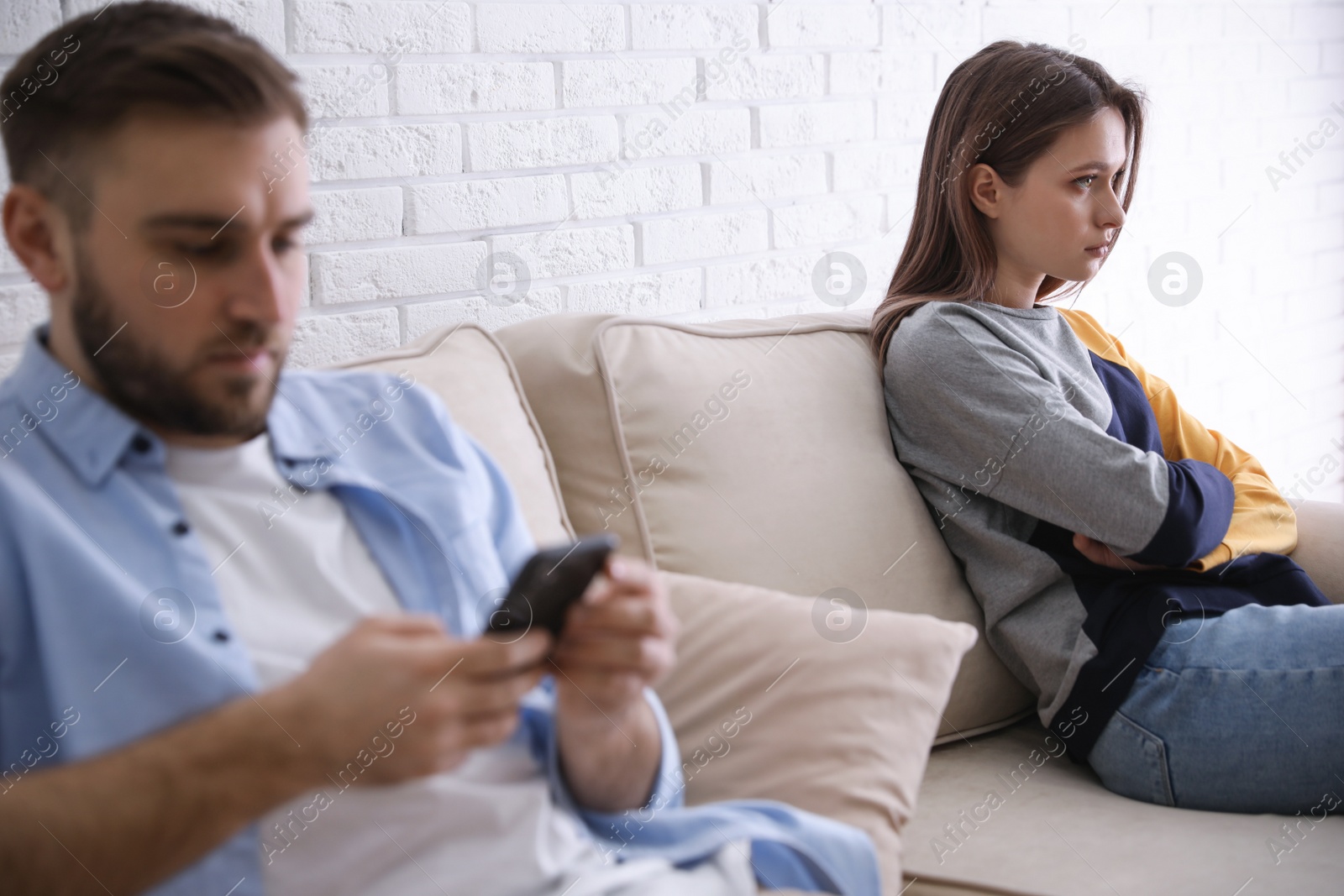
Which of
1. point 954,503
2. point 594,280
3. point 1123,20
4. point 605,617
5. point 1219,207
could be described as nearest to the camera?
point 605,617

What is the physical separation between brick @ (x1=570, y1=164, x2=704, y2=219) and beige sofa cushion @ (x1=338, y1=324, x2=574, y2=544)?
47cm

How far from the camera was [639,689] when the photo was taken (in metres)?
0.83

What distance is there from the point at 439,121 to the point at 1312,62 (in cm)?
259

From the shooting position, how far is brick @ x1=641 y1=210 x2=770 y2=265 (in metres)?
1.84

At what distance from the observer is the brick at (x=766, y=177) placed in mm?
1917

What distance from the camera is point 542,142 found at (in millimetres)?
1680

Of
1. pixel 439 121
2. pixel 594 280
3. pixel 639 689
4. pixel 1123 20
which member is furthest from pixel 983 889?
pixel 1123 20

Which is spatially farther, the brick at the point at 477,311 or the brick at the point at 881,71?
the brick at the point at 881,71

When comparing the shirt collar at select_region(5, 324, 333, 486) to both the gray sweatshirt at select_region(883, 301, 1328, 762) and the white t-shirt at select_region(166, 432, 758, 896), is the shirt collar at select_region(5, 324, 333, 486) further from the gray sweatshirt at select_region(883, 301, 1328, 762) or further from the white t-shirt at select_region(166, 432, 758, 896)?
the gray sweatshirt at select_region(883, 301, 1328, 762)

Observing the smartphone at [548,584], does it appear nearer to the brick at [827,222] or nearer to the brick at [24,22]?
the brick at [24,22]

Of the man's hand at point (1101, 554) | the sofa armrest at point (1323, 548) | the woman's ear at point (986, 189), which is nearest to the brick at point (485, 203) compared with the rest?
the woman's ear at point (986, 189)

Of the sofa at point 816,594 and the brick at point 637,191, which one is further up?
the brick at point 637,191

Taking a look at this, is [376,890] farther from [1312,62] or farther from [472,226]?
[1312,62]

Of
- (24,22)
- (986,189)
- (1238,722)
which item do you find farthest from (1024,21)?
(24,22)
